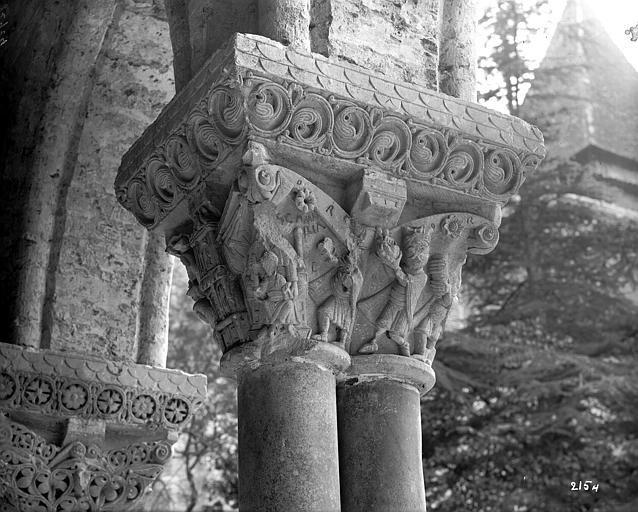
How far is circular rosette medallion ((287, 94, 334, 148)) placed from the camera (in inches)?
130

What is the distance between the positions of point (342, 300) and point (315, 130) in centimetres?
50

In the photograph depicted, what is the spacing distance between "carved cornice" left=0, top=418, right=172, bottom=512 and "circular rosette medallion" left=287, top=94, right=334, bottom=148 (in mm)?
2054

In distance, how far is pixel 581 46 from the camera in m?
14.9

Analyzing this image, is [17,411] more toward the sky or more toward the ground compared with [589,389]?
more toward the ground

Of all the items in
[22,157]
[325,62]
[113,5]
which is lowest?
[325,62]

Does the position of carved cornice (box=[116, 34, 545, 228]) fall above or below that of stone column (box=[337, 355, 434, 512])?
above

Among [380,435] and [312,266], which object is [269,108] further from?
[380,435]

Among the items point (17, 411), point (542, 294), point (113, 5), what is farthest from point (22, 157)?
point (542, 294)

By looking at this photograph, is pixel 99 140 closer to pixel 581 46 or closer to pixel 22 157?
pixel 22 157

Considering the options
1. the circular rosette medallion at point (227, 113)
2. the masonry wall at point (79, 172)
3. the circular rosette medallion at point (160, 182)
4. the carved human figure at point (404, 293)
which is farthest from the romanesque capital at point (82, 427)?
the circular rosette medallion at point (227, 113)

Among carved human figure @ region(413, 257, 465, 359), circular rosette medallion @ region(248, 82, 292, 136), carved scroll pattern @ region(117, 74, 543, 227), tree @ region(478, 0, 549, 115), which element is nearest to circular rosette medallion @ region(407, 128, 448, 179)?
carved scroll pattern @ region(117, 74, 543, 227)

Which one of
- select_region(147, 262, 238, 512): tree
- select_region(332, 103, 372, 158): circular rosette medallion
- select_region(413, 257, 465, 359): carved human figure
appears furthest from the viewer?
select_region(147, 262, 238, 512): tree

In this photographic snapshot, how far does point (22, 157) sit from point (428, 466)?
20.5 ft

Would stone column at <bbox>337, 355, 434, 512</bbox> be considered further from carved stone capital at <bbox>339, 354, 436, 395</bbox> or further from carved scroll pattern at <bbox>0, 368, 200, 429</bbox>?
carved scroll pattern at <bbox>0, 368, 200, 429</bbox>
